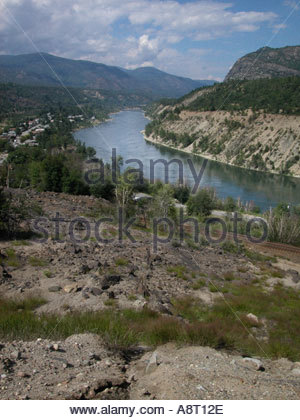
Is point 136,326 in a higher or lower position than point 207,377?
lower

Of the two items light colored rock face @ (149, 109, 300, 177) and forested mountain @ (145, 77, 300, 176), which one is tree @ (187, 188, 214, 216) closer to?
light colored rock face @ (149, 109, 300, 177)

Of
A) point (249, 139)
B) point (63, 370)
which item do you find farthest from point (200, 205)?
point (249, 139)

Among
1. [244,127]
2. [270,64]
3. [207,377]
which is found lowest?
[207,377]

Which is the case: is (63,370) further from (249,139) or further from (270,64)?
(270,64)

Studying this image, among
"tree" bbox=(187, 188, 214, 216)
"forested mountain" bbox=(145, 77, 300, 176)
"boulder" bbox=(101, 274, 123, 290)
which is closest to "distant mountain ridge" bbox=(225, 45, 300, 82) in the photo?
"forested mountain" bbox=(145, 77, 300, 176)

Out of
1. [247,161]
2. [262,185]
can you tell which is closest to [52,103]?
[247,161]

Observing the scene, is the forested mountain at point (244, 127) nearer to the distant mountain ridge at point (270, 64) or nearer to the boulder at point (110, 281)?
the distant mountain ridge at point (270, 64)

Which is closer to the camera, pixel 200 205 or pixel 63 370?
pixel 63 370
